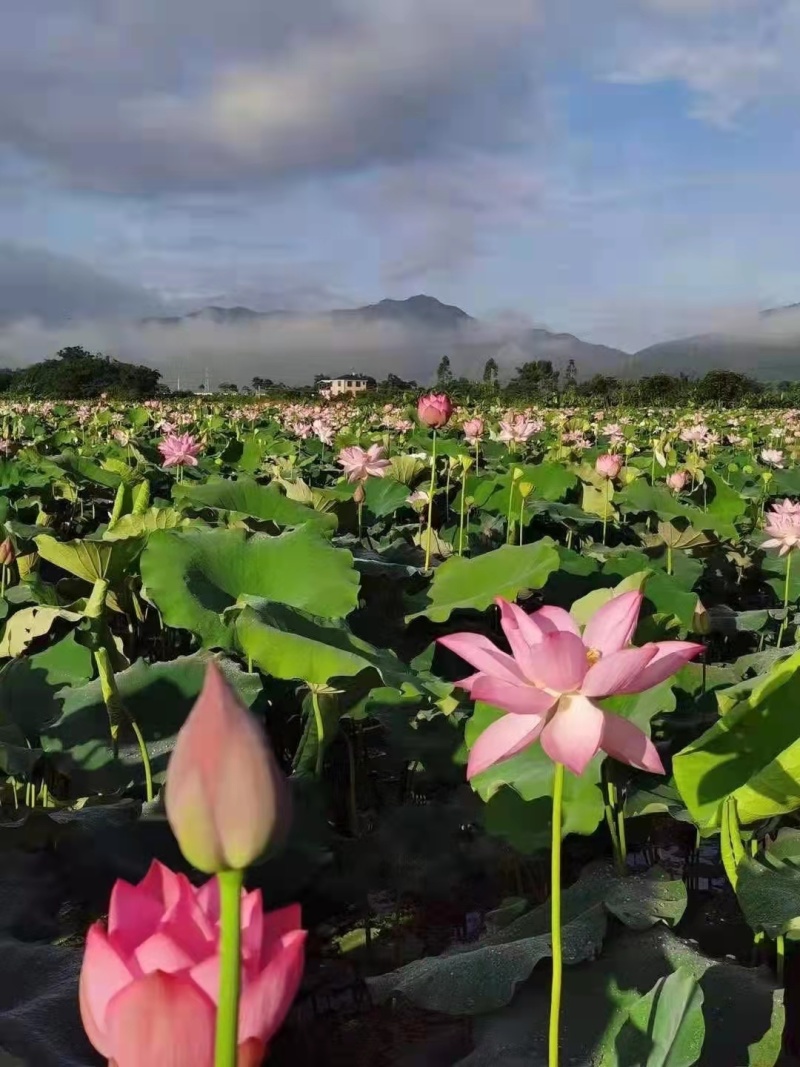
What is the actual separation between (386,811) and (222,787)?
158 centimetres

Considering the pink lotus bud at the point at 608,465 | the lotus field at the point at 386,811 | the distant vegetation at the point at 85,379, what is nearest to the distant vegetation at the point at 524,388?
the distant vegetation at the point at 85,379

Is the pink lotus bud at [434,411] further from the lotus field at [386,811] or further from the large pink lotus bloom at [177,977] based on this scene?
the large pink lotus bloom at [177,977]

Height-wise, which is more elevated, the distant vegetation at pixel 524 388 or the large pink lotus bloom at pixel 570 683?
the distant vegetation at pixel 524 388

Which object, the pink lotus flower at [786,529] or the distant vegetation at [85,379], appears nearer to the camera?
the pink lotus flower at [786,529]

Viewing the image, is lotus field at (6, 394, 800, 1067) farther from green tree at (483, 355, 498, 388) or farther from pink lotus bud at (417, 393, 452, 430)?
green tree at (483, 355, 498, 388)

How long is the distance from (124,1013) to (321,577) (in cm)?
161

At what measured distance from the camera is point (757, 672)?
2139 mm

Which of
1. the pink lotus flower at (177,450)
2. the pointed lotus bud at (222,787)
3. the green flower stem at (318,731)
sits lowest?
the green flower stem at (318,731)

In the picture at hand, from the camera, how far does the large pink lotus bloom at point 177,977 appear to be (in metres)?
0.45

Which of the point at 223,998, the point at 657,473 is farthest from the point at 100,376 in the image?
the point at 223,998

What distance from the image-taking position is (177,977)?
45 cm

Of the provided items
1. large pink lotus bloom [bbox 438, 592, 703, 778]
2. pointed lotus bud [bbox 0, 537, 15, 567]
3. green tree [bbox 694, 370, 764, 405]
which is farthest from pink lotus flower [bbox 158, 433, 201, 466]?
green tree [bbox 694, 370, 764, 405]

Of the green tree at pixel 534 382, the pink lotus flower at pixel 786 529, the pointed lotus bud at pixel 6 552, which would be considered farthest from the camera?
the green tree at pixel 534 382

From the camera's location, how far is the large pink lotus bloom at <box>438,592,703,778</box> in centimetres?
81
